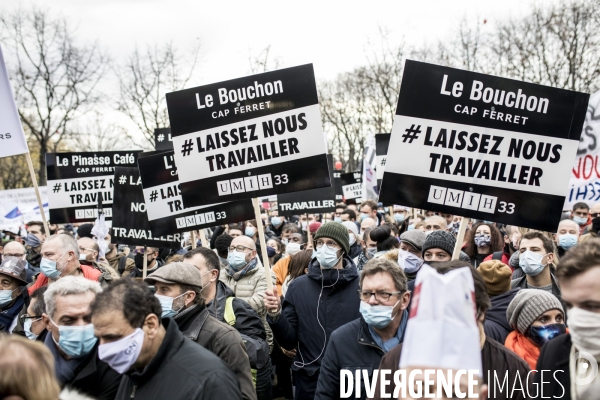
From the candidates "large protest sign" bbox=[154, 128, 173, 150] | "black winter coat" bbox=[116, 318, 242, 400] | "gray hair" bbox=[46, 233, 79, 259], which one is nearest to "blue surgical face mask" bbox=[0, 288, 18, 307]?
"gray hair" bbox=[46, 233, 79, 259]

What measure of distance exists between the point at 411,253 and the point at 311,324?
1466 mm

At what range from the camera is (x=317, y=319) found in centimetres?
511

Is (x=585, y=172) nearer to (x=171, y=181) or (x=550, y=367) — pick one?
(x=171, y=181)

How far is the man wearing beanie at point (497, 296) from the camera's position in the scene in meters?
4.45

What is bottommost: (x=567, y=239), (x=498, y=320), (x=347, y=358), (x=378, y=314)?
(x=567, y=239)

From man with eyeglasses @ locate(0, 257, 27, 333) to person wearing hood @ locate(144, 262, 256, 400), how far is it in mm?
2268

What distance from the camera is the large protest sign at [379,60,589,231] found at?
189 inches

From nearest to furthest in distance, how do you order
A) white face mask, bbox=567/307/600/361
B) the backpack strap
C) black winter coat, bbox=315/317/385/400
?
1. white face mask, bbox=567/307/600/361
2. black winter coat, bbox=315/317/385/400
3. the backpack strap

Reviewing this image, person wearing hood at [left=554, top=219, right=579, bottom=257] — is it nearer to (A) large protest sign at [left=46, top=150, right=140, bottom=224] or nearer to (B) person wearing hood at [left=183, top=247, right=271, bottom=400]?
(B) person wearing hood at [left=183, top=247, right=271, bottom=400]

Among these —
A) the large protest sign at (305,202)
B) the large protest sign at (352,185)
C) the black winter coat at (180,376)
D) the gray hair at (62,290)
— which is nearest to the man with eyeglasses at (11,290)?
the gray hair at (62,290)

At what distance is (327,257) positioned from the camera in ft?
18.0

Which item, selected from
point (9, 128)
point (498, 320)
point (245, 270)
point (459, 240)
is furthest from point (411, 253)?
point (9, 128)

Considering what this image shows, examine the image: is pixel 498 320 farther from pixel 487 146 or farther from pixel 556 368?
pixel 556 368

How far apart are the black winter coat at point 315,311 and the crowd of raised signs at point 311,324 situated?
0.01 meters
